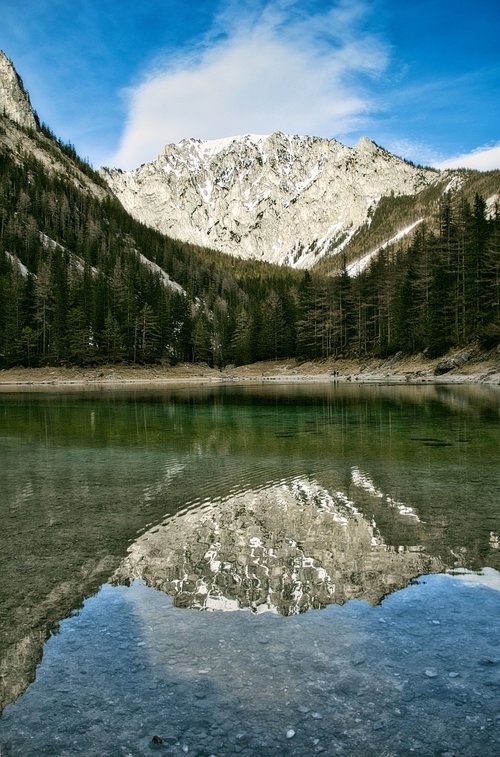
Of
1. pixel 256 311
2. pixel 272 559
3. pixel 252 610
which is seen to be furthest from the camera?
pixel 256 311

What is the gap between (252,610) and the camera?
5965 mm

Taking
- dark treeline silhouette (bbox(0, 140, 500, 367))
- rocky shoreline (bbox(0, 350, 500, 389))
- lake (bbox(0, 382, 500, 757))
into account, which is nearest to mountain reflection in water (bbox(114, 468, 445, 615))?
lake (bbox(0, 382, 500, 757))

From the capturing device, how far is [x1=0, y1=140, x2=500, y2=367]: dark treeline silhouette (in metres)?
62.9

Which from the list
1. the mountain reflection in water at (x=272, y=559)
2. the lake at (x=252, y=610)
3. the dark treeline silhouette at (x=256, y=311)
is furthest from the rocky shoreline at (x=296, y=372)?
the mountain reflection in water at (x=272, y=559)

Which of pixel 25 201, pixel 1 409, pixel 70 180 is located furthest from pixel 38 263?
pixel 1 409

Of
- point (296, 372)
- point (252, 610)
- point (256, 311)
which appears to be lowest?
point (252, 610)

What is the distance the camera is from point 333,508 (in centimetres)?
1009

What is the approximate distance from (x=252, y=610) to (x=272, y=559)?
1.50m

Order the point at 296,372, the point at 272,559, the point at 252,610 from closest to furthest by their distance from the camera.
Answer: the point at 252,610 < the point at 272,559 < the point at 296,372

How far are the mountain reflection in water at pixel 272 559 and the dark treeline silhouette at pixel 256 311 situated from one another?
46.7 meters

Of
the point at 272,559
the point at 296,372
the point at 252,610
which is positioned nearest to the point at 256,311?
the point at 296,372

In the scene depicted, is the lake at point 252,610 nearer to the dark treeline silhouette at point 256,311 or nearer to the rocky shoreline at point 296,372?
the rocky shoreline at point 296,372

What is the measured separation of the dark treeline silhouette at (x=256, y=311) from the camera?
206ft

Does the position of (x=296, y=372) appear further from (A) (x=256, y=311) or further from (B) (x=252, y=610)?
(B) (x=252, y=610)
